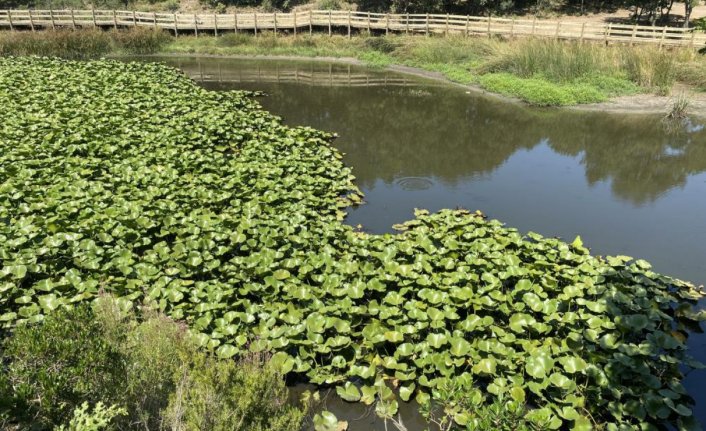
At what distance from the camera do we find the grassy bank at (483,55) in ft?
52.9

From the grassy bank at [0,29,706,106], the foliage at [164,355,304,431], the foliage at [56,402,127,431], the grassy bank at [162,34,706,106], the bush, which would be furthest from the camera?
the bush

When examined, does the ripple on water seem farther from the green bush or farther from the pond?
the green bush

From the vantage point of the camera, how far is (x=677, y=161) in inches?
451

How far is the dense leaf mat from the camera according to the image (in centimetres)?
479

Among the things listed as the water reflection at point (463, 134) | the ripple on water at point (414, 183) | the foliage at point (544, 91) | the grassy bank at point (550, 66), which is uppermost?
the grassy bank at point (550, 66)

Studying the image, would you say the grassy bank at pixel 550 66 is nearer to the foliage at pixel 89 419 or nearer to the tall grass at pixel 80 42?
the tall grass at pixel 80 42

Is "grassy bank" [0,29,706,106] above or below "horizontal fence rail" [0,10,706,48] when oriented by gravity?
below

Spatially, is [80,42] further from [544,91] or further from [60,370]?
[60,370]

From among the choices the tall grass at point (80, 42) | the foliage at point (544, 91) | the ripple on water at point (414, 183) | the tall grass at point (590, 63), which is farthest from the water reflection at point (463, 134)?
the tall grass at point (80, 42)

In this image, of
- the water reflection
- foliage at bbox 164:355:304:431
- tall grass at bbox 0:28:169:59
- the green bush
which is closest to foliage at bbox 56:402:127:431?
the green bush

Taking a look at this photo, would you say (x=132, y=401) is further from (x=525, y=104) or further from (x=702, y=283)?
(x=525, y=104)

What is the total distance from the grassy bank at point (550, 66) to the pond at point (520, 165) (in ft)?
3.61

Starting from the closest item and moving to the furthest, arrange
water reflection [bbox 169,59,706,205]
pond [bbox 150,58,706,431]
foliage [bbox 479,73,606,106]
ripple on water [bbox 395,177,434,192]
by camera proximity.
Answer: pond [bbox 150,58,706,431] → ripple on water [bbox 395,177,434,192] → water reflection [bbox 169,59,706,205] → foliage [bbox 479,73,606,106]

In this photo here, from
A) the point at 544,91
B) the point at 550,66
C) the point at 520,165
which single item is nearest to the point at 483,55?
the point at 550,66
